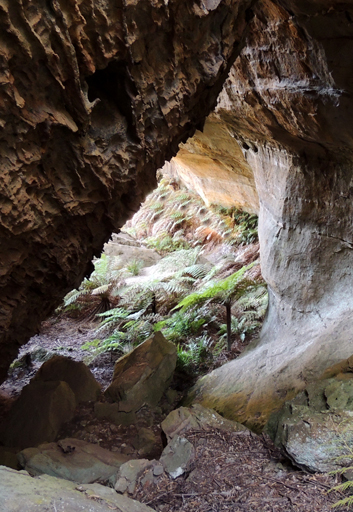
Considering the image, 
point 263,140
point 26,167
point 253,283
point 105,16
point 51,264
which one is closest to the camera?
point 105,16

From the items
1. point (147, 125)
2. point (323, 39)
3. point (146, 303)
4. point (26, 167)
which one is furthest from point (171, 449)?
point (146, 303)

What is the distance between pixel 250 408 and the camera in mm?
4023

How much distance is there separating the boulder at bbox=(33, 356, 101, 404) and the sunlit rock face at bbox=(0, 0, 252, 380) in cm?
163

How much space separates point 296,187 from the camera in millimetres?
4891

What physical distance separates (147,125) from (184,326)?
421cm

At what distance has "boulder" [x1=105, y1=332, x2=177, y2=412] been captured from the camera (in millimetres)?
5023

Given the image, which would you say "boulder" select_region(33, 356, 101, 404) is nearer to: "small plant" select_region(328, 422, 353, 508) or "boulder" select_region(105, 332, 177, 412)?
"boulder" select_region(105, 332, 177, 412)

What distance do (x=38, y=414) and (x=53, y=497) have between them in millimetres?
2551

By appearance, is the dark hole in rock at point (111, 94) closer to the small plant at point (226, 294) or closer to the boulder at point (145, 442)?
the boulder at point (145, 442)

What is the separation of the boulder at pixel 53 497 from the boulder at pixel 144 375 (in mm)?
2287

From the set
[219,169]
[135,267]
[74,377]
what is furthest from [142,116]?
[135,267]

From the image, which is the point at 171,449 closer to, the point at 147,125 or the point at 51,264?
the point at 51,264

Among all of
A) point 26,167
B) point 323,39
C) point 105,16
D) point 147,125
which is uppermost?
point 323,39

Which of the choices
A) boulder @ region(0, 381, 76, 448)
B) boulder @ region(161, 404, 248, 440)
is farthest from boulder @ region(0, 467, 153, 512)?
boulder @ region(0, 381, 76, 448)
